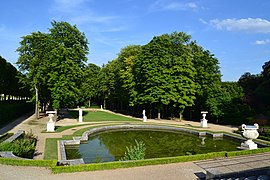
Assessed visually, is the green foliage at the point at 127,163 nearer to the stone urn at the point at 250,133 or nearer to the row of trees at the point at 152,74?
the stone urn at the point at 250,133

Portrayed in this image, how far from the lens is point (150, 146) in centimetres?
1898

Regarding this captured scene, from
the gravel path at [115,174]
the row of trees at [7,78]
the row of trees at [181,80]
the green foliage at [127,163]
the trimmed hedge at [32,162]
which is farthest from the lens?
the row of trees at [7,78]

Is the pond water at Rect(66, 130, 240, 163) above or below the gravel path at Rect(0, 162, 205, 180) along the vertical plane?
below

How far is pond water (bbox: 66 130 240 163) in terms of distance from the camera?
53.0 feet

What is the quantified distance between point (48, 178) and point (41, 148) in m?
7.03

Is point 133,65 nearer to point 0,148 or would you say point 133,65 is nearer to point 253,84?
point 253,84

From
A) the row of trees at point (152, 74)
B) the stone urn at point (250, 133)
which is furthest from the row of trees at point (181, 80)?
the stone urn at point (250, 133)

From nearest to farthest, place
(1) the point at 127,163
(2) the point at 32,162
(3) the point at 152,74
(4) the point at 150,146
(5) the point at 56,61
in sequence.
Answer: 1. (2) the point at 32,162
2. (1) the point at 127,163
3. (4) the point at 150,146
4. (5) the point at 56,61
5. (3) the point at 152,74

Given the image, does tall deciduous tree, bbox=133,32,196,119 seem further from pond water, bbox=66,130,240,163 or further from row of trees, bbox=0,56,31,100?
row of trees, bbox=0,56,31,100

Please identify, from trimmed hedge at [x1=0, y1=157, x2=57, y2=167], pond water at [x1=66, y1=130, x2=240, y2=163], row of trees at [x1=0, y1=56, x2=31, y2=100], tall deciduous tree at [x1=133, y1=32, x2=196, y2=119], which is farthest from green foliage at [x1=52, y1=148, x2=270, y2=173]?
row of trees at [x1=0, y1=56, x2=31, y2=100]

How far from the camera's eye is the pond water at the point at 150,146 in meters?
16.2

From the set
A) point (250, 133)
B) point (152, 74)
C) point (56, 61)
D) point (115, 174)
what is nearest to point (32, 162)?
point (115, 174)

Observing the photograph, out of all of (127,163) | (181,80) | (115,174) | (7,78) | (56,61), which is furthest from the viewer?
(7,78)

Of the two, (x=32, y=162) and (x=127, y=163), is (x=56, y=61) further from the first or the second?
(x=127, y=163)
